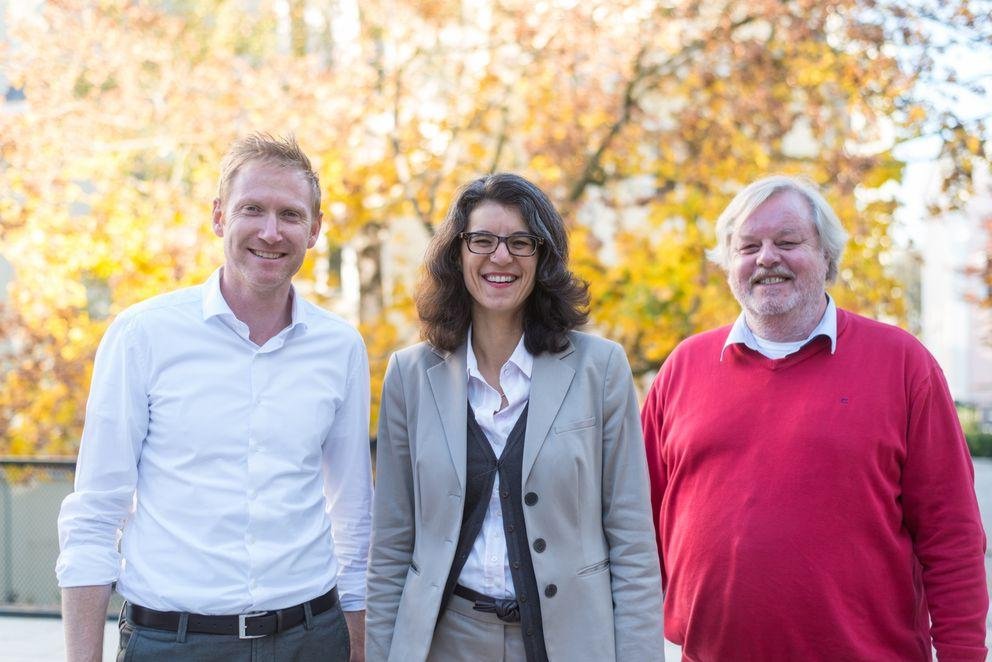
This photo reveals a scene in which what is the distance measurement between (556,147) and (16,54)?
480 centimetres

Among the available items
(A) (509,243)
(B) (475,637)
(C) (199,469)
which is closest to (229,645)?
(C) (199,469)

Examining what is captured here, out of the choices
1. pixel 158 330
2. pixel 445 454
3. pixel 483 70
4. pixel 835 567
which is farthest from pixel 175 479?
pixel 483 70

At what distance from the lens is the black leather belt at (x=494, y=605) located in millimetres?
2814

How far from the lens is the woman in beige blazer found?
9.27 feet

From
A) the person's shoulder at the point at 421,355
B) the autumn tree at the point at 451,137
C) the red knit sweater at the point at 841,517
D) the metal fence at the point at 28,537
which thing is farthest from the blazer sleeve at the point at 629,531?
the autumn tree at the point at 451,137

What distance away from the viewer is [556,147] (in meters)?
9.23

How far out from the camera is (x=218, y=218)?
10.4 ft

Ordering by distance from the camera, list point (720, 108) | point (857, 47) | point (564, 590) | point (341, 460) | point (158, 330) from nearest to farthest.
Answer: point (564, 590) → point (158, 330) → point (341, 460) → point (857, 47) → point (720, 108)

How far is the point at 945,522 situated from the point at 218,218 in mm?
2292

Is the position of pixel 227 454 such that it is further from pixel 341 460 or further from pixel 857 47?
pixel 857 47

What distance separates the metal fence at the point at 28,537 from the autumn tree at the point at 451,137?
1.28m

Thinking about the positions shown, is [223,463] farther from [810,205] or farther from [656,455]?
[810,205]

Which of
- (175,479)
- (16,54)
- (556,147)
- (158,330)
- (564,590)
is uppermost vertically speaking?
(16,54)

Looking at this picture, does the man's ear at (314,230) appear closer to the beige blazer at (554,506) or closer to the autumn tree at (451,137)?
the beige blazer at (554,506)
